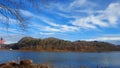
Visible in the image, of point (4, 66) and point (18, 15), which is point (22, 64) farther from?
point (18, 15)

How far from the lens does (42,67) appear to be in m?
27.7

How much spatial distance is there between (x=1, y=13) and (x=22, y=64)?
19.3 m

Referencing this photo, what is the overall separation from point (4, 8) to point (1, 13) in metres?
0.23

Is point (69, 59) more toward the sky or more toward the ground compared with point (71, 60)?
more toward the sky

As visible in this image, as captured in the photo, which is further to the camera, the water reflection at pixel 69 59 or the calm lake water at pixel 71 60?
the water reflection at pixel 69 59

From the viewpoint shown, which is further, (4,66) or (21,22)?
(4,66)

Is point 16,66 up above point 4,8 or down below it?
below

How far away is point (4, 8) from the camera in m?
8.41

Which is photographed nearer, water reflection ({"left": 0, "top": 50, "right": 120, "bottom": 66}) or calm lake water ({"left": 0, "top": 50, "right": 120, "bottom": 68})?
calm lake water ({"left": 0, "top": 50, "right": 120, "bottom": 68})

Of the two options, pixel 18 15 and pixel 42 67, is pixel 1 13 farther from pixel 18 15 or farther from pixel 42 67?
pixel 42 67

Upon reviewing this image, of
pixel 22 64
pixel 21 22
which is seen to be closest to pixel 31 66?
pixel 22 64

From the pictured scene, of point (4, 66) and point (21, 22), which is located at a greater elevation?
point (21, 22)

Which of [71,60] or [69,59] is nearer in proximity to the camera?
[71,60]

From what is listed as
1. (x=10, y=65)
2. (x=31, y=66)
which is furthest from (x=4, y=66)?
(x=31, y=66)
